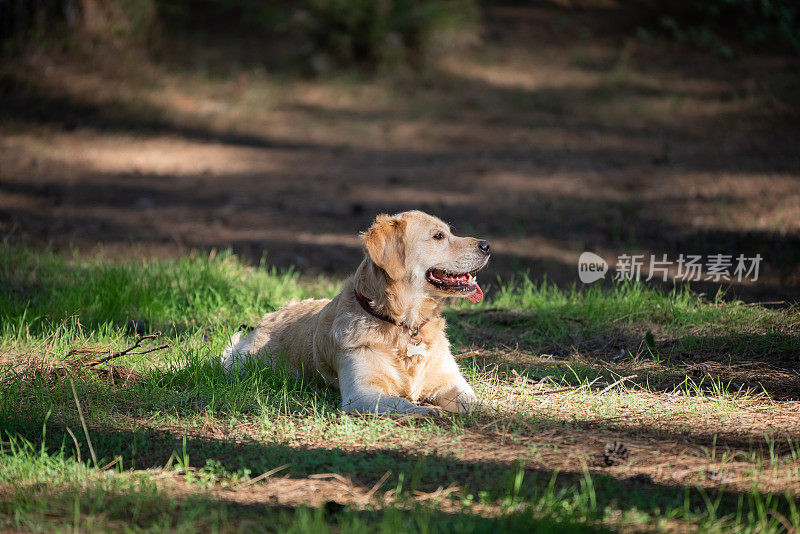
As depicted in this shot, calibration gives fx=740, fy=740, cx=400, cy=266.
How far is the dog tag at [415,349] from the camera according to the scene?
4.70 m

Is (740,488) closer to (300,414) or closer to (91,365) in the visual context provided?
(300,414)

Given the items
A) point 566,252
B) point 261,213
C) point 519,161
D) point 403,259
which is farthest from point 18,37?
point 403,259

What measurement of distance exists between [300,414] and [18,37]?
481 inches

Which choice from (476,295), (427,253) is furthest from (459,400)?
(427,253)

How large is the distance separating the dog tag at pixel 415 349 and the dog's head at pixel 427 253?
1.15 feet

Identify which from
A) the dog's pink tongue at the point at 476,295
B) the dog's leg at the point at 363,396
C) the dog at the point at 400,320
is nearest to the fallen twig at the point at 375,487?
the dog's leg at the point at 363,396

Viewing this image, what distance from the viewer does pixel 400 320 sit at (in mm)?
4738

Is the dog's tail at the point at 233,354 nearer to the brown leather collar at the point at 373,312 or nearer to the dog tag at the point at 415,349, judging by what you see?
the brown leather collar at the point at 373,312

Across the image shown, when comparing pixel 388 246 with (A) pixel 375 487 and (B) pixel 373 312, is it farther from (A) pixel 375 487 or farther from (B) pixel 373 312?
(A) pixel 375 487

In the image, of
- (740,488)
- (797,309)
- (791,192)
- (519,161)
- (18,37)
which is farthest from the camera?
(18,37)

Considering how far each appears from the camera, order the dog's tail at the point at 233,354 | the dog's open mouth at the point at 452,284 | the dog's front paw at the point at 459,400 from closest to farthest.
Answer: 1. the dog's front paw at the point at 459,400
2. the dog's open mouth at the point at 452,284
3. the dog's tail at the point at 233,354

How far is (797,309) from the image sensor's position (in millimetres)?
6203

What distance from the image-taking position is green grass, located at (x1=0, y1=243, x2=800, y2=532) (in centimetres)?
314

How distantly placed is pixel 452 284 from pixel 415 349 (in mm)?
505
